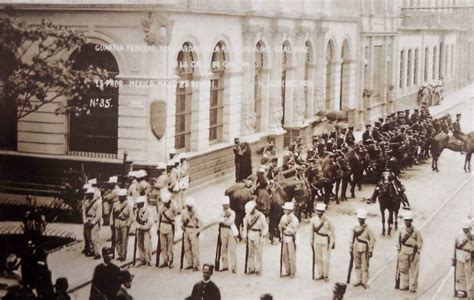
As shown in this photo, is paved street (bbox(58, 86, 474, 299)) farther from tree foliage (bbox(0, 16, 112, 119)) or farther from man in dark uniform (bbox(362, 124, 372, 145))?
man in dark uniform (bbox(362, 124, 372, 145))

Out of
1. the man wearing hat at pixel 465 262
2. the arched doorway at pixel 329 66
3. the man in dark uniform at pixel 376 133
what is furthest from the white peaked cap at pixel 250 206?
the man in dark uniform at pixel 376 133

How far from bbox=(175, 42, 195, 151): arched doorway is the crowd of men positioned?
1.75 feet

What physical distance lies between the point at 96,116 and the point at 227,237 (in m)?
2.56

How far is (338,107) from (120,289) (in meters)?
7.38

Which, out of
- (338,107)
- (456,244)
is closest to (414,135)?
(338,107)

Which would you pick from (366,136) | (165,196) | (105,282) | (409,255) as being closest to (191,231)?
(165,196)

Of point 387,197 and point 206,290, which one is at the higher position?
point 387,197

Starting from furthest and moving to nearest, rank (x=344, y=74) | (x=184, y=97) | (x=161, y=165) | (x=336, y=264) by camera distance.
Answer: (x=344, y=74) → (x=184, y=97) → (x=161, y=165) → (x=336, y=264)

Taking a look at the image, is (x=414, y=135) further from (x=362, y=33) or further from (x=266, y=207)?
(x=266, y=207)

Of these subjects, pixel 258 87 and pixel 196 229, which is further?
pixel 258 87

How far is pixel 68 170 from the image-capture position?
10.9 meters

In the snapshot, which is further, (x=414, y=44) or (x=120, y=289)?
(x=414, y=44)

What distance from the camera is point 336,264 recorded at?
10344 millimetres

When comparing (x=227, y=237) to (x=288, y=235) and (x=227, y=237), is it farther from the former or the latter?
(x=288, y=235)
